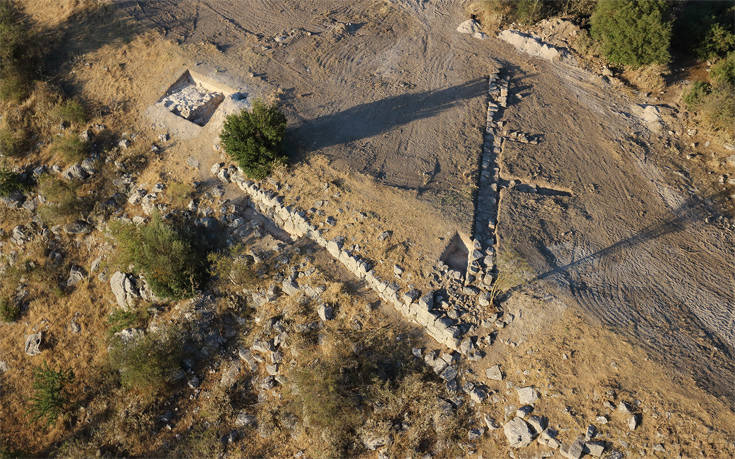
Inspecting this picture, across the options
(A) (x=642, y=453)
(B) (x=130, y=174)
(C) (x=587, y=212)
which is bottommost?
(B) (x=130, y=174)

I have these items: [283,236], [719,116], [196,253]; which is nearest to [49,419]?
[196,253]

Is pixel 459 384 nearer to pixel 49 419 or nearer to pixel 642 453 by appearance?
pixel 642 453

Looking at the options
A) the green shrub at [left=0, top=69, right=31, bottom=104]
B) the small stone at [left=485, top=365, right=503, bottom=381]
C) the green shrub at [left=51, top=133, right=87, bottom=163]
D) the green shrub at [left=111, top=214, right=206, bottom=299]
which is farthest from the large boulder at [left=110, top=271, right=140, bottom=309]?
the small stone at [left=485, top=365, right=503, bottom=381]

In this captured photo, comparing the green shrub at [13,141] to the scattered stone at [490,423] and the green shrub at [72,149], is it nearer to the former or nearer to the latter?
the green shrub at [72,149]

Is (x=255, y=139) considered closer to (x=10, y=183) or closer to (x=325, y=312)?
(x=325, y=312)

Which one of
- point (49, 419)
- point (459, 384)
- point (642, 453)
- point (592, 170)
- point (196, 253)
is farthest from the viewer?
point (592, 170)

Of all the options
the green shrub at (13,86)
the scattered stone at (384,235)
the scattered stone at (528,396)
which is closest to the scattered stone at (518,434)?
the scattered stone at (528,396)
